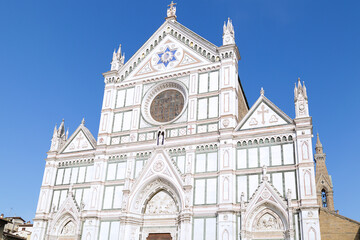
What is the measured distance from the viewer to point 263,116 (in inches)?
945

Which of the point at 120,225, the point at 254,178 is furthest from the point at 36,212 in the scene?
the point at 254,178

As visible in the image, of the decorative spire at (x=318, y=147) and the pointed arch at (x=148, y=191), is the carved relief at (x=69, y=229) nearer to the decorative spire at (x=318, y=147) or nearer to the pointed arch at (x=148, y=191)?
the pointed arch at (x=148, y=191)

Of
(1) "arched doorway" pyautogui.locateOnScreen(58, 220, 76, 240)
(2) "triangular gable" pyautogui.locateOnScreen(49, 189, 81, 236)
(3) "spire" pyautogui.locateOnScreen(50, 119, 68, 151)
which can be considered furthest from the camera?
(3) "spire" pyautogui.locateOnScreen(50, 119, 68, 151)

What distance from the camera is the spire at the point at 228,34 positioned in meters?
27.4

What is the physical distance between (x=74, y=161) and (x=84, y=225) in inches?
218

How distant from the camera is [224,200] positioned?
22.2 m

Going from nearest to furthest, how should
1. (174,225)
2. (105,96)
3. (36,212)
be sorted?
(174,225)
(36,212)
(105,96)

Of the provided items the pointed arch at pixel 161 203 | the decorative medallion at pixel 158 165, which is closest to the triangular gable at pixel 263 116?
the decorative medallion at pixel 158 165

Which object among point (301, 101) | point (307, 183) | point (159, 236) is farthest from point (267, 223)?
point (301, 101)

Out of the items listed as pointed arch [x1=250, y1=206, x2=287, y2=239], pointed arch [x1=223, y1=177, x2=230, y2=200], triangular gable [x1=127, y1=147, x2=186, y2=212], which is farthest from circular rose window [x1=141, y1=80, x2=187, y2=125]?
pointed arch [x1=250, y1=206, x2=287, y2=239]

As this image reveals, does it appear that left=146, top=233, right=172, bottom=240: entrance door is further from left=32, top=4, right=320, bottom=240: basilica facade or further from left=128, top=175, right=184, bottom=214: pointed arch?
left=128, top=175, right=184, bottom=214: pointed arch

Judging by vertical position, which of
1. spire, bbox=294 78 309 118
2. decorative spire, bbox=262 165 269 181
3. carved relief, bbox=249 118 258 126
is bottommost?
decorative spire, bbox=262 165 269 181

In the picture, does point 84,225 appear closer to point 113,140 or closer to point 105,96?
point 113,140

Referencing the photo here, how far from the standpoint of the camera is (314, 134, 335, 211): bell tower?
43.3 metres
